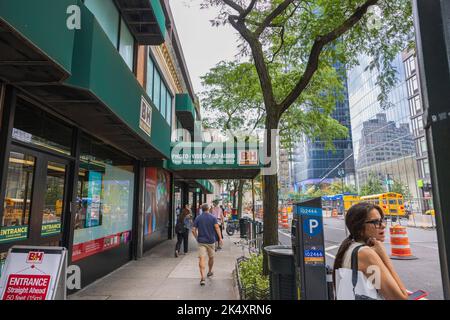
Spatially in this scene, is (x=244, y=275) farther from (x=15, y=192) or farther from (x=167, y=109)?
(x=167, y=109)

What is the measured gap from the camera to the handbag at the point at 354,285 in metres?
2.06

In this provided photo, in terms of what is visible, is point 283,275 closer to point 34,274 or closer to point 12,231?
point 34,274

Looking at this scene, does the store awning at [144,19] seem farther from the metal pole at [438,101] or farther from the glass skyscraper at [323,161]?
the glass skyscraper at [323,161]

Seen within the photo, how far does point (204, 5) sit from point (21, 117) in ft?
17.8

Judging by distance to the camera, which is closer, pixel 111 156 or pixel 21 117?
pixel 21 117

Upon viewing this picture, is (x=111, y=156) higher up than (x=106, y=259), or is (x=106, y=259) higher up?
(x=111, y=156)

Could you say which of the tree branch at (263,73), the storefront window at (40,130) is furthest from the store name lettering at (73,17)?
the tree branch at (263,73)

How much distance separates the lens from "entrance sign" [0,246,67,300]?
3.35 meters

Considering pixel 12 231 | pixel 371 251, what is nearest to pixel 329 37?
pixel 371 251

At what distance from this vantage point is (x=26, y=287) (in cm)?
337

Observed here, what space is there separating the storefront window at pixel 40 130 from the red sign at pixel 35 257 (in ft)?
6.16

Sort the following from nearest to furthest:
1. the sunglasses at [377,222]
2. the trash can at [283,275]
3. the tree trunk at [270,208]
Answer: the sunglasses at [377,222] < the trash can at [283,275] < the tree trunk at [270,208]

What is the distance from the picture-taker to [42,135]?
16.9 ft
